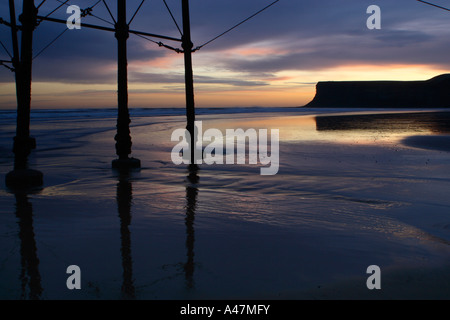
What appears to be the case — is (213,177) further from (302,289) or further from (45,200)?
(302,289)

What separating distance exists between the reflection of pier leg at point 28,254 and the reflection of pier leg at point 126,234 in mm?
692

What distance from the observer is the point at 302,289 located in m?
3.10

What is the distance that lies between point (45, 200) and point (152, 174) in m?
3.13

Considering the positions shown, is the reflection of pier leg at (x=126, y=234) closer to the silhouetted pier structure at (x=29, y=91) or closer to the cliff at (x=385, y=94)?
the silhouetted pier structure at (x=29, y=91)

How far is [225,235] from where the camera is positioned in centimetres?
449

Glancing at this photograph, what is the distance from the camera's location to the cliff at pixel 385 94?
132 meters

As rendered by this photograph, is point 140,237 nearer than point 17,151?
Yes

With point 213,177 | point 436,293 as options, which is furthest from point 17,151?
point 436,293

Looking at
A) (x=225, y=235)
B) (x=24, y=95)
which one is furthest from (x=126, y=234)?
(x=24, y=95)

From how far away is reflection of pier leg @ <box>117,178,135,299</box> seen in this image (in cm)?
312

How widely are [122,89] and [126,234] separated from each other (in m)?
5.91
